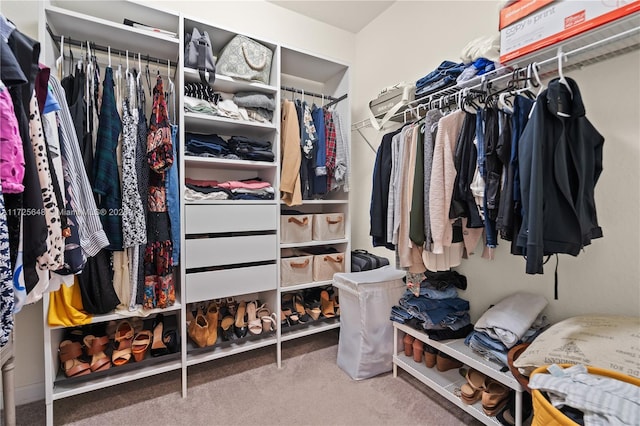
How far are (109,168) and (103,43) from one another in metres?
0.80

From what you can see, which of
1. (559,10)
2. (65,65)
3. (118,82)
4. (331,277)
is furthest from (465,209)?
(65,65)

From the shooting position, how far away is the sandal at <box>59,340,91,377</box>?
150 cm

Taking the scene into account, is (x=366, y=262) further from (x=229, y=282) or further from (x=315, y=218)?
(x=229, y=282)

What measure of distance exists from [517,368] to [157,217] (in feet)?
6.13

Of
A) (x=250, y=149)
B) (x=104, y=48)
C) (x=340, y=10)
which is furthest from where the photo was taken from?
(x=340, y=10)

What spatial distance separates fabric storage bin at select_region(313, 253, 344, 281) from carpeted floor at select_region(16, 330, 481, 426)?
1.98ft

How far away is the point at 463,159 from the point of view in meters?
1.34

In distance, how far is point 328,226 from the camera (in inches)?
87.4

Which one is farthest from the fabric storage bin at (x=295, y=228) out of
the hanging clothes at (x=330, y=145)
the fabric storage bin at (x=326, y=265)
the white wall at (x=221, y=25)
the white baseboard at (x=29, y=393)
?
the white baseboard at (x=29, y=393)

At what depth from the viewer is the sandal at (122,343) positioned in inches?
62.6

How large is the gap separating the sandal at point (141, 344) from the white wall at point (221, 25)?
55cm

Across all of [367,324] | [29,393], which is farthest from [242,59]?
[29,393]

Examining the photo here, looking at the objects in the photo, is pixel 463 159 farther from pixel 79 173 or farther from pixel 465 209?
pixel 79 173

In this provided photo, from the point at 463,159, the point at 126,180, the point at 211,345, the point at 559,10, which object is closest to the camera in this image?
the point at 559,10
